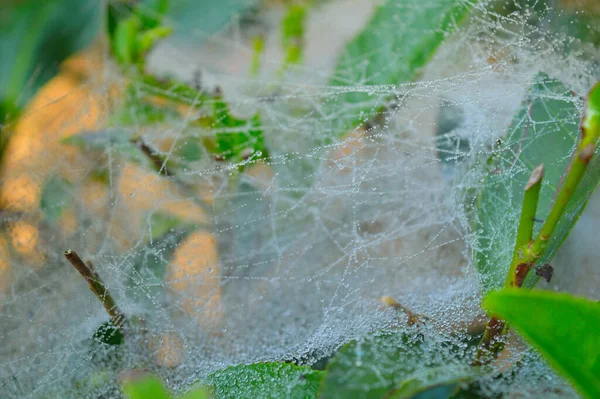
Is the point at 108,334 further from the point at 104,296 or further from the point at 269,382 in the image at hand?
the point at 269,382

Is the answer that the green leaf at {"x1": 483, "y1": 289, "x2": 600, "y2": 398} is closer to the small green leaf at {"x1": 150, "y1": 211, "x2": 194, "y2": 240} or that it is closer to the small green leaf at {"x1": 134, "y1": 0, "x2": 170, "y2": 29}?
the small green leaf at {"x1": 150, "y1": 211, "x2": 194, "y2": 240}

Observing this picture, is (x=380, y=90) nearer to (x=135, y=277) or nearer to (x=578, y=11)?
(x=578, y=11)

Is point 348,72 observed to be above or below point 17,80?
below

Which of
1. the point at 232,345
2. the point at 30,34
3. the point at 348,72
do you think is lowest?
the point at 232,345

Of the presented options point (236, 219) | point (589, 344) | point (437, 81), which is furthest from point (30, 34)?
point (589, 344)

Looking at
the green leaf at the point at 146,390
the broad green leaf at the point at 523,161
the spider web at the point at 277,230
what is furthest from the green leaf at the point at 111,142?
the green leaf at the point at 146,390

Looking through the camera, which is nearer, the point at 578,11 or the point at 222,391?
the point at 222,391

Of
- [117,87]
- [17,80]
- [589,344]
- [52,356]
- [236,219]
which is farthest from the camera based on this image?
[17,80]
